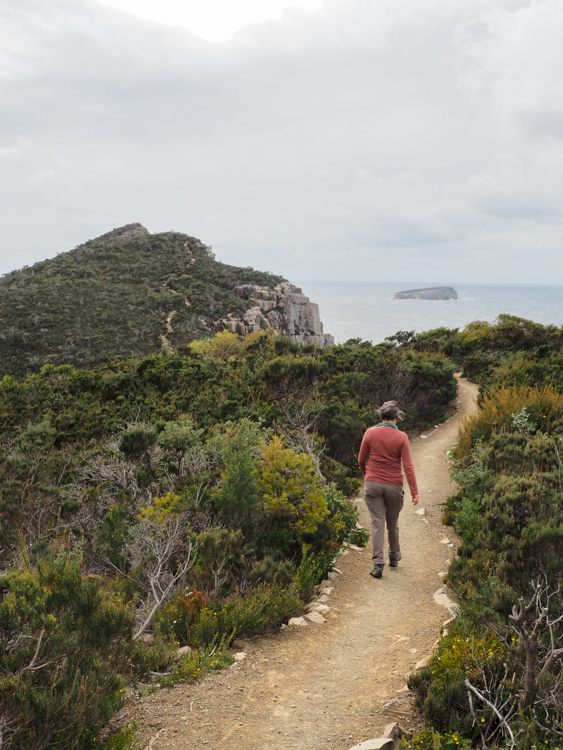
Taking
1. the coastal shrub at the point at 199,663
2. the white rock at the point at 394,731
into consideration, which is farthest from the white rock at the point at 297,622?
the white rock at the point at 394,731

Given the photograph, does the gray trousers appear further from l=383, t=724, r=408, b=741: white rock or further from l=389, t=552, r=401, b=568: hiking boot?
l=383, t=724, r=408, b=741: white rock

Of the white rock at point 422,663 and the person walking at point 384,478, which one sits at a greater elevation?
the person walking at point 384,478

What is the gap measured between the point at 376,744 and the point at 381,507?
10.2ft

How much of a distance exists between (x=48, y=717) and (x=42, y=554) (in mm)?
3422

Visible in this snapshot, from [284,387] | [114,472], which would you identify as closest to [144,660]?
[114,472]

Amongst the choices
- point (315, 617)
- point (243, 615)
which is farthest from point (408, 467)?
point (243, 615)

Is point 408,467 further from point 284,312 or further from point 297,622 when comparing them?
point 284,312

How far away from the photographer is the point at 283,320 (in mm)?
54500

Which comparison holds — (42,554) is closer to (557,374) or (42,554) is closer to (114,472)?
(114,472)

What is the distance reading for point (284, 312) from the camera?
55.4m

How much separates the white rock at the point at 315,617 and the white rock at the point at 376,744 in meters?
1.97

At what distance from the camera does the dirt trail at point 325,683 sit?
10.3 feet

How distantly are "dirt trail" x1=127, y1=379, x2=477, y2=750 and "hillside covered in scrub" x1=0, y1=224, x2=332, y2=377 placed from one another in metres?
32.4

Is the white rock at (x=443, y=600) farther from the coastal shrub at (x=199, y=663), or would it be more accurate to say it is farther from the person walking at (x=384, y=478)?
the coastal shrub at (x=199, y=663)
